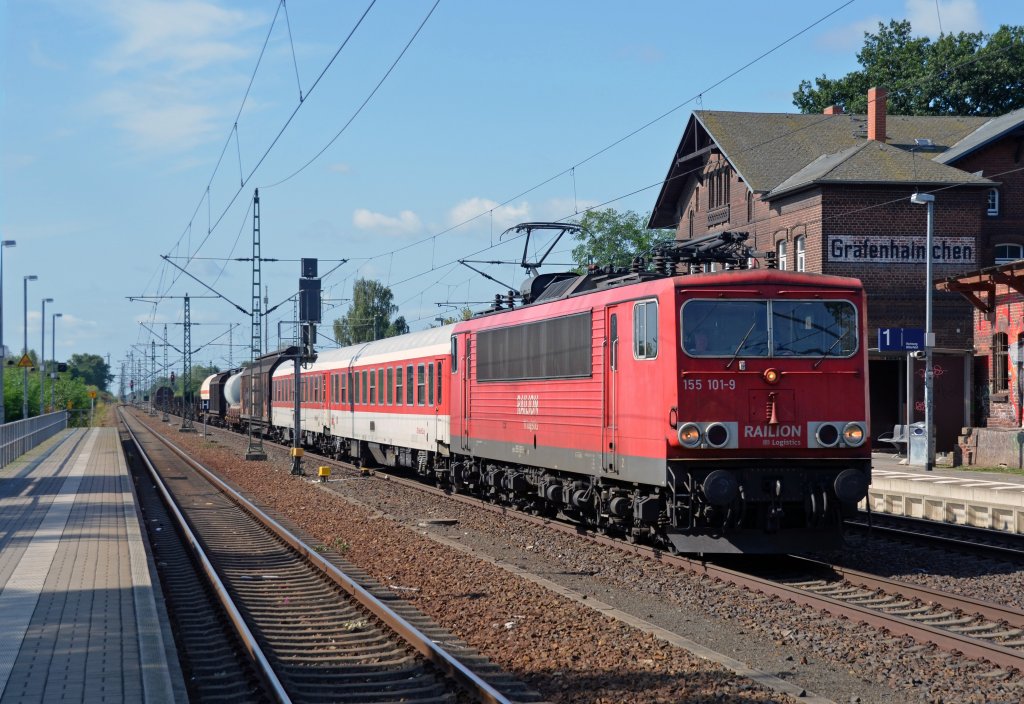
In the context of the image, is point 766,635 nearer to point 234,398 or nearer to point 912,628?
point 912,628

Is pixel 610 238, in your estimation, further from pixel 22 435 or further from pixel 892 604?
pixel 892 604

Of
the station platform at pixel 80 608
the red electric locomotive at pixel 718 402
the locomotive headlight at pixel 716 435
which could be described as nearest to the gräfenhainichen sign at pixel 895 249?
the red electric locomotive at pixel 718 402

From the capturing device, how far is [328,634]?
10453 mm

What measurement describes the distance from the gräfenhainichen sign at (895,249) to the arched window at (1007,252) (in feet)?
4.69

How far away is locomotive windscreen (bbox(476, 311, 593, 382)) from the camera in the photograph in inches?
599

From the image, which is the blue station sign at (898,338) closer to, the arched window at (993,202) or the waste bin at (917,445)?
the waste bin at (917,445)

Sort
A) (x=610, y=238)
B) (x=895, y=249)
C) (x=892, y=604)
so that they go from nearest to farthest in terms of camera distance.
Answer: (x=892, y=604) < (x=895, y=249) < (x=610, y=238)

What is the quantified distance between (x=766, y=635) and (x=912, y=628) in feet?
3.93

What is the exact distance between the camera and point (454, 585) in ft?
41.2

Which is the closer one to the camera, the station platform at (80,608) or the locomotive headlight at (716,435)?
the station platform at (80,608)

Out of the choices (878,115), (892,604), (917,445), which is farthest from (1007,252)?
(892,604)

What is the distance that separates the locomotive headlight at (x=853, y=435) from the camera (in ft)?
42.6

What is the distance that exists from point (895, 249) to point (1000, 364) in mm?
6409

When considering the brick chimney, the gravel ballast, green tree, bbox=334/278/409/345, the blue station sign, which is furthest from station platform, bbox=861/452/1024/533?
green tree, bbox=334/278/409/345
